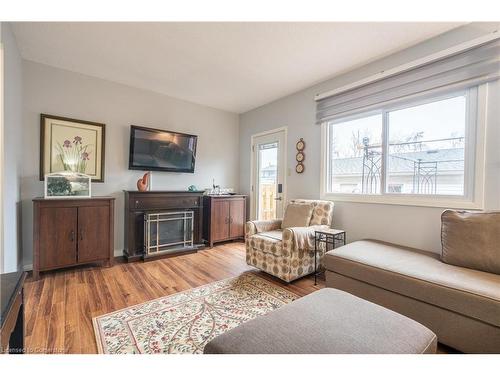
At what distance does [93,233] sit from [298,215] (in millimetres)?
2488

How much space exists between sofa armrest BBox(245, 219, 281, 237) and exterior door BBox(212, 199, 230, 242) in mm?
1082

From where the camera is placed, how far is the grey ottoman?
2.82 ft

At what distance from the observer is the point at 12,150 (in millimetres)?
2057

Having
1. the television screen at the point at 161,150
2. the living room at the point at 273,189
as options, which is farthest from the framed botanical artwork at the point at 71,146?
the television screen at the point at 161,150

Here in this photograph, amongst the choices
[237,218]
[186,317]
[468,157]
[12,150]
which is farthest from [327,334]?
[237,218]

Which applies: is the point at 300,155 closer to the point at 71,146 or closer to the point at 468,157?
the point at 468,157

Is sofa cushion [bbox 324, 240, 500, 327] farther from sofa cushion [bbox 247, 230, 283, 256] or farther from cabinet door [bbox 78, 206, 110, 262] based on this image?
cabinet door [bbox 78, 206, 110, 262]

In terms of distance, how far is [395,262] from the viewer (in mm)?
1728

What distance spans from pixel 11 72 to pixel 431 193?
4037mm

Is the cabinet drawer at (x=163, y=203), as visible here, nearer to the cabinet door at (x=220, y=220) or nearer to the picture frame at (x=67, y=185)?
the cabinet door at (x=220, y=220)

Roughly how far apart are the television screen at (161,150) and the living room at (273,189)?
2cm

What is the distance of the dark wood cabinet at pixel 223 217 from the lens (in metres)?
3.71

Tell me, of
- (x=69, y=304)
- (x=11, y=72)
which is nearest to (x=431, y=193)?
(x=69, y=304)

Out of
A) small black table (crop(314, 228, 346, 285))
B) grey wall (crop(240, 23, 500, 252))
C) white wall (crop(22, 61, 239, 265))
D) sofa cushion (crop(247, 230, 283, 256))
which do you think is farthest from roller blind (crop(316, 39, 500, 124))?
white wall (crop(22, 61, 239, 265))
